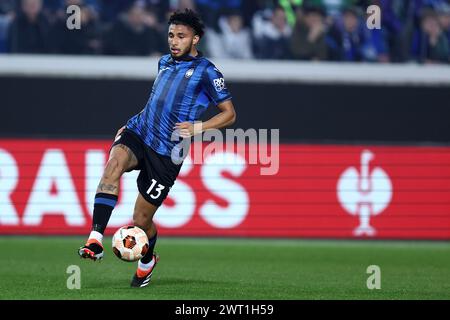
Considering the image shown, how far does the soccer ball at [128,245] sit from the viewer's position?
8773 millimetres

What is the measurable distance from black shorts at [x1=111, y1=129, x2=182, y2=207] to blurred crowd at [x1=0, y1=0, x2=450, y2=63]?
6656 millimetres

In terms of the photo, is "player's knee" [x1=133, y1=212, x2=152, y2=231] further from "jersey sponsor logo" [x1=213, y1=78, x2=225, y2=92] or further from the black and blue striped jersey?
"jersey sponsor logo" [x1=213, y1=78, x2=225, y2=92]

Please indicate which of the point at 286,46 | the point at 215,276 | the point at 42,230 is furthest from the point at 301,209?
the point at 215,276

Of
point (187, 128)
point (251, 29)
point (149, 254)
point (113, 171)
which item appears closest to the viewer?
point (113, 171)

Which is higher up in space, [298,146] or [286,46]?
[286,46]

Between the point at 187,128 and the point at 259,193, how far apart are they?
641cm

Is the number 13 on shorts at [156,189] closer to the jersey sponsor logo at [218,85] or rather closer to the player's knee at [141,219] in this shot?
the player's knee at [141,219]

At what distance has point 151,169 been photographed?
9297 mm

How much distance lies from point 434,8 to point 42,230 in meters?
7.00

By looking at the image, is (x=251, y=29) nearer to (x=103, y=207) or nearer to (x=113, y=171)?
(x=113, y=171)

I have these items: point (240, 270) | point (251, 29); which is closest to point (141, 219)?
point (240, 270)

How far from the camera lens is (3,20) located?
1560cm

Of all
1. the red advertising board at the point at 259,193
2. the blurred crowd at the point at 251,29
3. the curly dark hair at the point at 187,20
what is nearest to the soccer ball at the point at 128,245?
the curly dark hair at the point at 187,20

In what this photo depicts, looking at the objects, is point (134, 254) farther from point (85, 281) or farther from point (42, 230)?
point (42, 230)
